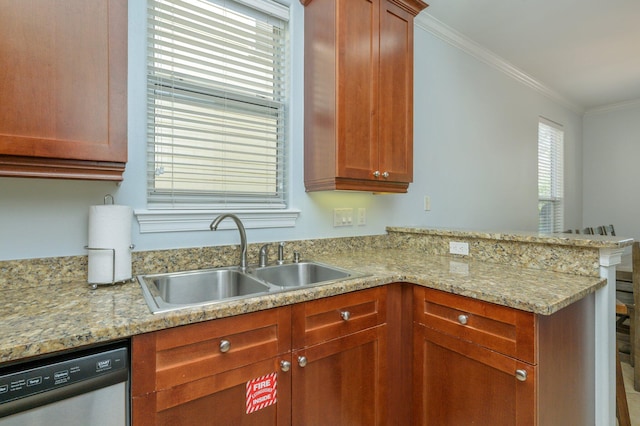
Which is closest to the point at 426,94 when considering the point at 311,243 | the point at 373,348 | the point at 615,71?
the point at 311,243

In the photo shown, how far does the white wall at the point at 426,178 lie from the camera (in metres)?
1.27

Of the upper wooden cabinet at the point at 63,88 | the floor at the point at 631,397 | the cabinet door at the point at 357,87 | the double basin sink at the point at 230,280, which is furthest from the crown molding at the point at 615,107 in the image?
the upper wooden cabinet at the point at 63,88

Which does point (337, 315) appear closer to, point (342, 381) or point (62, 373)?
point (342, 381)

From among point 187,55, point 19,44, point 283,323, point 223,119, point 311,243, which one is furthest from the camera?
Result: point 311,243

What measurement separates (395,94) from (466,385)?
5.15ft

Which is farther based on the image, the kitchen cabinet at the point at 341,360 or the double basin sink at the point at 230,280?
the double basin sink at the point at 230,280

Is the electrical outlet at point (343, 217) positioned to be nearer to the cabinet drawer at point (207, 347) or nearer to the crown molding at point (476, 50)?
the cabinet drawer at point (207, 347)

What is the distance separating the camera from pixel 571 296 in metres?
1.18

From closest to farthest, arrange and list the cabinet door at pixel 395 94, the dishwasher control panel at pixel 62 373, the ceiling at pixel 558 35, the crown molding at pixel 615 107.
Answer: the dishwasher control panel at pixel 62 373, the cabinet door at pixel 395 94, the ceiling at pixel 558 35, the crown molding at pixel 615 107

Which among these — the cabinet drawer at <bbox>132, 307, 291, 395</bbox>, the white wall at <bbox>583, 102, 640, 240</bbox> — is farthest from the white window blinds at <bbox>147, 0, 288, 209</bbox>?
the white wall at <bbox>583, 102, 640, 240</bbox>

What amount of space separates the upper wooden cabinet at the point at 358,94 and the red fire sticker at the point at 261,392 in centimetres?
101

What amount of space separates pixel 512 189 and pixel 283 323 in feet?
11.4

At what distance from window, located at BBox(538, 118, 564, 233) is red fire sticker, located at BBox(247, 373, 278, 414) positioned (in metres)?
4.31

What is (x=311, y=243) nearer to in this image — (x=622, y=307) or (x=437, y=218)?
(x=437, y=218)
